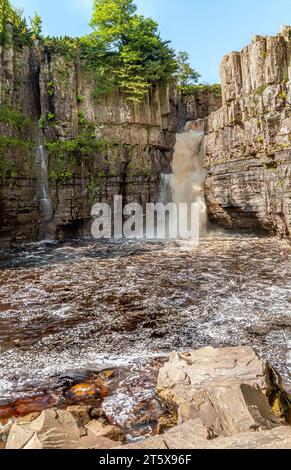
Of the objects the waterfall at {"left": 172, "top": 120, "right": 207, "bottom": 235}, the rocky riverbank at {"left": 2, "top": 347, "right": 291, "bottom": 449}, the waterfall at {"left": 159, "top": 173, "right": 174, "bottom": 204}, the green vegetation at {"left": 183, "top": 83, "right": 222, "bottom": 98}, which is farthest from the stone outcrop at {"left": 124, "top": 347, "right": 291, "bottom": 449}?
the green vegetation at {"left": 183, "top": 83, "right": 222, "bottom": 98}

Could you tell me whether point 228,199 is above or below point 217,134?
below

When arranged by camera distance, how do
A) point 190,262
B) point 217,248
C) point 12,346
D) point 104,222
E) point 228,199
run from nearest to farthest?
1. point 12,346
2. point 190,262
3. point 217,248
4. point 228,199
5. point 104,222

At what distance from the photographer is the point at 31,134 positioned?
2470cm

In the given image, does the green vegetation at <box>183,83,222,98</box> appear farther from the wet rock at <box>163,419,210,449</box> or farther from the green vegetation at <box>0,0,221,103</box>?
the wet rock at <box>163,419,210,449</box>

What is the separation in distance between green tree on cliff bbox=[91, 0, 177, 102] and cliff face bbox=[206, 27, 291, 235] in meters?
6.82

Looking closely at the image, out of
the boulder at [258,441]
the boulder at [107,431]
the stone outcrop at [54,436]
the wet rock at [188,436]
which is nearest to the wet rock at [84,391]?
the boulder at [107,431]

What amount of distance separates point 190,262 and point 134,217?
1286 cm

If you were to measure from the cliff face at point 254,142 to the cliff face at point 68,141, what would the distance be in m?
6.11

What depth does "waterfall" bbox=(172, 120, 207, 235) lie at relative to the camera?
1122 inches

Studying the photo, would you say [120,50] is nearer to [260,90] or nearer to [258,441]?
[260,90]

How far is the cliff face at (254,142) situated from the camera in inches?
816

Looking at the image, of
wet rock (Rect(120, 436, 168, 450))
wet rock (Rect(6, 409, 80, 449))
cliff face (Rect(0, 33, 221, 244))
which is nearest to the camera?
wet rock (Rect(120, 436, 168, 450))
